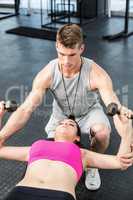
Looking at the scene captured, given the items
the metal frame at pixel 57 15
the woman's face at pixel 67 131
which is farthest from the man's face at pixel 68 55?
the metal frame at pixel 57 15

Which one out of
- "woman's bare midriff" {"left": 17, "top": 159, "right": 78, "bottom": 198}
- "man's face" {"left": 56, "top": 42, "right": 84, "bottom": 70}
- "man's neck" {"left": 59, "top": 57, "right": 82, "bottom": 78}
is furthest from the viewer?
"man's neck" {"left": 59, "top": 57, "right": 82, "bottom": 78}

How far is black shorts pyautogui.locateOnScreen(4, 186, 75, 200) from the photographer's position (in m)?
1.80

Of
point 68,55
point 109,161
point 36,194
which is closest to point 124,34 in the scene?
point 68,55

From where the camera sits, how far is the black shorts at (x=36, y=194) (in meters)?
1.80

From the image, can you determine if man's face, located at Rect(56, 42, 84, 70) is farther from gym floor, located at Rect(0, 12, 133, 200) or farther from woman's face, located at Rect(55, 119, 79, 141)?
gym floor, located at Rect(0, 12, 133, 200)

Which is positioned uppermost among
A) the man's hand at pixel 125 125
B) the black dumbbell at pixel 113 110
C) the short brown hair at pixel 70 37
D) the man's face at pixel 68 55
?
the short brown hair at pixel 70 37

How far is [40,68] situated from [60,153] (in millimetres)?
2853

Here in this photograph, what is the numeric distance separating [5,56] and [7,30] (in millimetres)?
1431

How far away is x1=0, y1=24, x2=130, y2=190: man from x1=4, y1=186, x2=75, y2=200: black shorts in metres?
0.42

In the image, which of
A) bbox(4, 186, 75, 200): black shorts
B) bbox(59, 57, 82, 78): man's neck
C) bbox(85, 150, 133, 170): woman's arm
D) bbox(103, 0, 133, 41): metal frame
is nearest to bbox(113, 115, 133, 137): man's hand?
bbox(85, 150, 133, 170): woman's arm

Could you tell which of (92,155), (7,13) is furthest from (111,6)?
(92,155)

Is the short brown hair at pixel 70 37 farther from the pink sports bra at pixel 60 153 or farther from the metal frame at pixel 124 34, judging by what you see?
the metal frame at pixel 124 34

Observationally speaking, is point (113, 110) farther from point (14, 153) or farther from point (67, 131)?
point (14, 153)

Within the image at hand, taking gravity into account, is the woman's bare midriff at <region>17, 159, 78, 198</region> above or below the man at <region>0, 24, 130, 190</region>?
below
